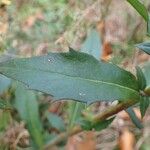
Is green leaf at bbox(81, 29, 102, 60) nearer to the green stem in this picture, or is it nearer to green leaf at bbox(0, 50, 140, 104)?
the green stem

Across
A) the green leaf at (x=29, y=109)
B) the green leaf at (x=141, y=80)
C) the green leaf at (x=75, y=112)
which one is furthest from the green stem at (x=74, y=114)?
the green leaf at (x=141, y=80)

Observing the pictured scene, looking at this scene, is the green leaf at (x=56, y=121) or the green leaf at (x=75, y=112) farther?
the green leaf at (x=56, y=121)

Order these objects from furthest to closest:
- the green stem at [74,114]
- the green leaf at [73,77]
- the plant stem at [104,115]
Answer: the green stem at [74,114] → the plant stem at [104,115] → the green leaf at [73,77]

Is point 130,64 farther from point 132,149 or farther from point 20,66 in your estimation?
point 20,66

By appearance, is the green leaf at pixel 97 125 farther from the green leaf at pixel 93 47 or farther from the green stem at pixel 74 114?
the green leaf at pixel 93 47

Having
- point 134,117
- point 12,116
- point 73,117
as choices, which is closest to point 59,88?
point 134,117

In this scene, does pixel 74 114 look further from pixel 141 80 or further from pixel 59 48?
pixel 141 80

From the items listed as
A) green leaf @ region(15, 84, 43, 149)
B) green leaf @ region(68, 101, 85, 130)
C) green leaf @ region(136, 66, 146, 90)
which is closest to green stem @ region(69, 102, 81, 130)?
green leaf @ region(68, 101, 85, 130)
